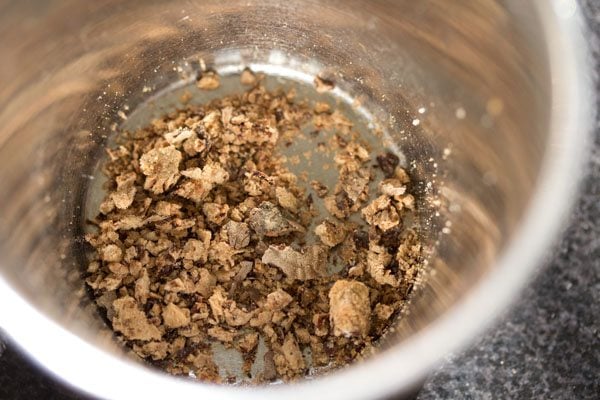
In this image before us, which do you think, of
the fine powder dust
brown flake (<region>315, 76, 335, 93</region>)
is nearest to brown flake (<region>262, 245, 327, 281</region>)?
the fine powder dust

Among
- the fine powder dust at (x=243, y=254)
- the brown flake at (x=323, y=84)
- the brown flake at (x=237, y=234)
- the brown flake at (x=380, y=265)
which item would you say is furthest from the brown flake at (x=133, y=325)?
the brown flake at (x=323, y=84)

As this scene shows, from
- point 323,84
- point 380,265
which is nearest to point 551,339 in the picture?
point 380,265

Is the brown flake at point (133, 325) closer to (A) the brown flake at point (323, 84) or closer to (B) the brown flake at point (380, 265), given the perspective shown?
(B) the brown flake at point (380, 265)

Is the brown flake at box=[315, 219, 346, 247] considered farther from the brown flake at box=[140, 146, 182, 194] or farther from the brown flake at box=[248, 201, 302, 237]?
the brown flake at box=[140, 146, 182, 194]

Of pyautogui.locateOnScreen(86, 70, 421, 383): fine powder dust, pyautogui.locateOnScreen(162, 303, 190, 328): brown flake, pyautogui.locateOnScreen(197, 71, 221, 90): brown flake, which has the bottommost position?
pyautogui.locateOnScreen(162, 303, 190, 328): brown flake

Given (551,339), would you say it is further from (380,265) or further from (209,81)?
(209,81)

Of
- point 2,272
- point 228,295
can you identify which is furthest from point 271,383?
point 2,272
